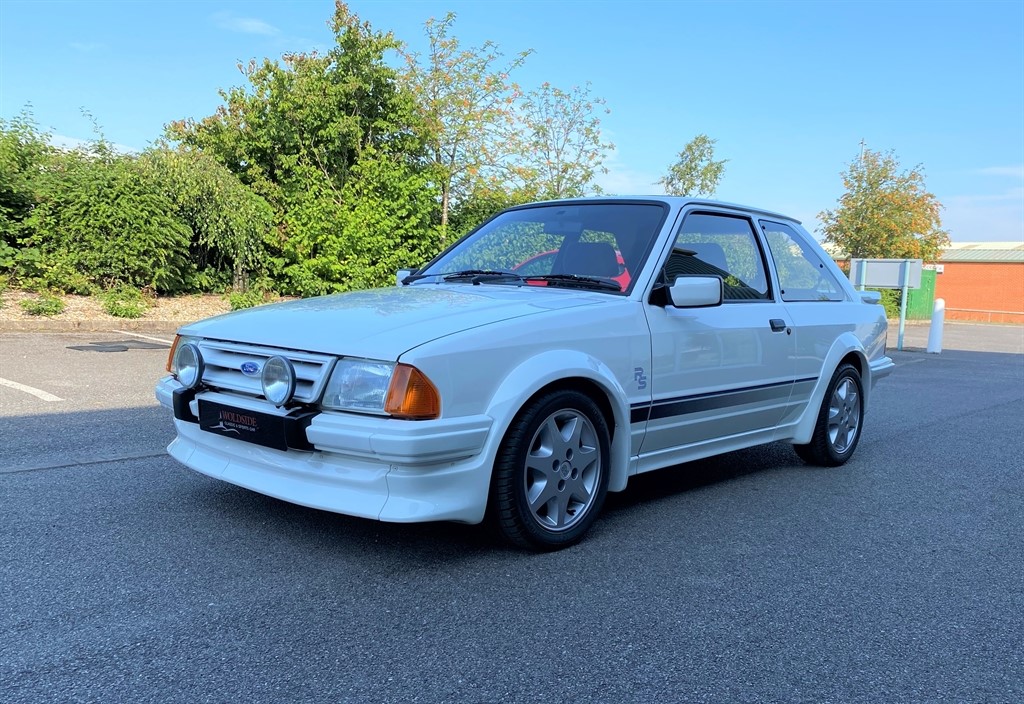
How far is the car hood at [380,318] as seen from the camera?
3.25 m

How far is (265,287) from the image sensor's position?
54.9ft

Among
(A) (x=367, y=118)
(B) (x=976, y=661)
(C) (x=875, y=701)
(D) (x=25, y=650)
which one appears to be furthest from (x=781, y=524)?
(A) (x=367, y=118)

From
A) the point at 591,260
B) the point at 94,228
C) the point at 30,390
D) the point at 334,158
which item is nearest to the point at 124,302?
the point at 94,228

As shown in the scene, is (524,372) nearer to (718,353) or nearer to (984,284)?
(718,353)

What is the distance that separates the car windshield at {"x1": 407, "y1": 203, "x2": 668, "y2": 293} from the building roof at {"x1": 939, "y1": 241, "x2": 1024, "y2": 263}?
139 ft

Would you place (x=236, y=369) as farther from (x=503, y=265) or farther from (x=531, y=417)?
(x=503, y=265)

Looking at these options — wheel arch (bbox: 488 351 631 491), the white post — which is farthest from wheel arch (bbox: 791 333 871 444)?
the white post

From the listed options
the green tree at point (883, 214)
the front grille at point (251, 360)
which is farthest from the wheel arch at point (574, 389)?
the green tree at point (883, 214)

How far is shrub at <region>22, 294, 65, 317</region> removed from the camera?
1255 centimetres

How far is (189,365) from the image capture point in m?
3.76

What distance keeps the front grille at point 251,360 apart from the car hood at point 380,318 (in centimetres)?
3

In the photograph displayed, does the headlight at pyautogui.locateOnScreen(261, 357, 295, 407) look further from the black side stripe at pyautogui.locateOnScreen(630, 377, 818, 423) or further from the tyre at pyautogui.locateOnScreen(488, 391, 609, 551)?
the black side stripe at pyautogui.locateOnScreen(630, 377, 818, 423)

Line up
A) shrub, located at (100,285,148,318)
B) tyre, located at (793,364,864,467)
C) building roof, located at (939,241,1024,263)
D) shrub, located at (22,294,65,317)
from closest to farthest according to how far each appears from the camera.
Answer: tyre, located at (793,364,864,467) < shrub, located at (22,294,65,317) < shrub, located at (100,285,148,318) < building roof, located at (939,241,1024,263)

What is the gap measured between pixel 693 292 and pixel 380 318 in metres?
1.49
